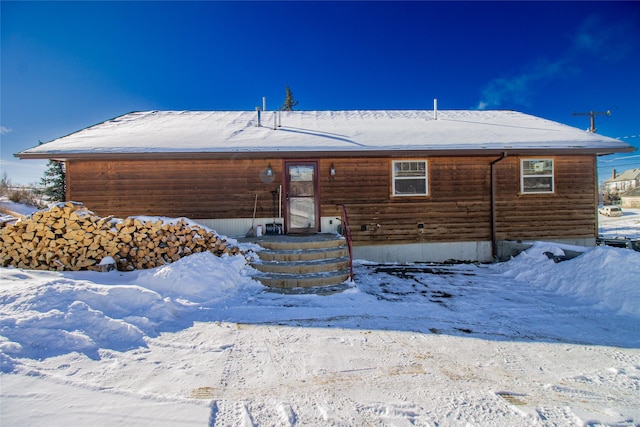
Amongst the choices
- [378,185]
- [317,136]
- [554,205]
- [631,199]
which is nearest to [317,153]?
[317,136]

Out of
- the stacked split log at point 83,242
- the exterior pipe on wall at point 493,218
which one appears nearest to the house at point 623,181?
the exterior pipe on wall at point 493,218

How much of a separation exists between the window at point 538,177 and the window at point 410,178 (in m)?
2.96

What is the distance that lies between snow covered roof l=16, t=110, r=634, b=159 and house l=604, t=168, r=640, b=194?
194 ft

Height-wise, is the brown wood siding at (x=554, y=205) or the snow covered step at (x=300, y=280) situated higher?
the brown wood siding at (x=554, y=205)

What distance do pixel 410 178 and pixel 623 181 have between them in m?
70.2

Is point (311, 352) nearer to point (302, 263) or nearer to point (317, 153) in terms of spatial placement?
point (302, 263)

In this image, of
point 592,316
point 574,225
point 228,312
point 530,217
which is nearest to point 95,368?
point 228,312

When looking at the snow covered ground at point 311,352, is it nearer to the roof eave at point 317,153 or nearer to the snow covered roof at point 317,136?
the roof eave at point 317,153

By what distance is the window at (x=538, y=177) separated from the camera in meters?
8.50

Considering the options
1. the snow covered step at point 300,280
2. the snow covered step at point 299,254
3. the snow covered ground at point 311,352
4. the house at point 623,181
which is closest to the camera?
the snow covered ground at point 311,352

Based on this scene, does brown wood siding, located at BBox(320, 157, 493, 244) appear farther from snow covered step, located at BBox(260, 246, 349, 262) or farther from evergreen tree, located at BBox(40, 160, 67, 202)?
evergreen tree, located at BBox(40, 160, 67, 202)

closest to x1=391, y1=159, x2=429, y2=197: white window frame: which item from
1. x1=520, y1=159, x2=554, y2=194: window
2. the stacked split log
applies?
x1=520, y1=159, x2=554, y2=194: window

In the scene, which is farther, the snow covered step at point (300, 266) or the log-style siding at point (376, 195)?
the log-style siding at point (376, 195)

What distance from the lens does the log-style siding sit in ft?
26.1
